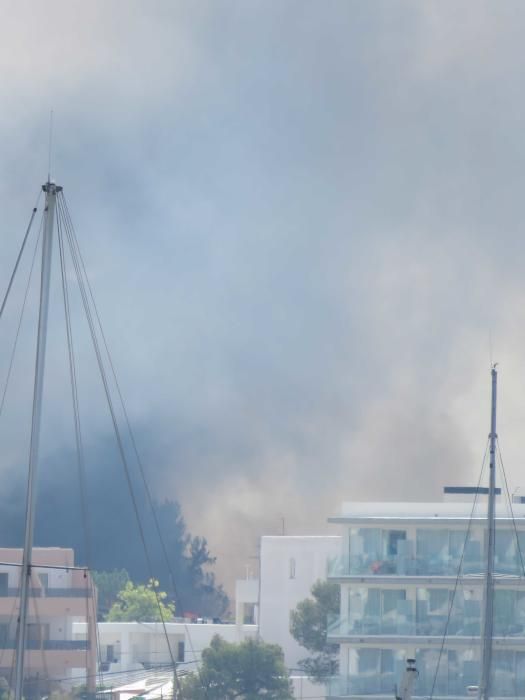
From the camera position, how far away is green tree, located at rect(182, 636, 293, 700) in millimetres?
107938

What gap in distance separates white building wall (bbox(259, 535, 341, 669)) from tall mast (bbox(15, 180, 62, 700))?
87.3 m

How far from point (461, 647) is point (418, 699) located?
542 cm

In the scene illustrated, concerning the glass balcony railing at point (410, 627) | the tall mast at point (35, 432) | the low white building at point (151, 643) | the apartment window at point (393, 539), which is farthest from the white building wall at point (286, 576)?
the tall mast at point (35, 432)

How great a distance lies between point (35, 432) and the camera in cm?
4491

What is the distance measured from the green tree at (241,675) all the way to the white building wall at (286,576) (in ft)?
68.0

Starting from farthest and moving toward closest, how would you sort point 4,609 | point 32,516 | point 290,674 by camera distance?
point 290,674 → point 4,609 → point 32,516

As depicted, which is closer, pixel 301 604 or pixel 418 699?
pixel 418 699

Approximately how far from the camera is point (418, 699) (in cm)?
8662

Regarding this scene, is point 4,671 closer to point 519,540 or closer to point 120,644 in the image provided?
point 519,540

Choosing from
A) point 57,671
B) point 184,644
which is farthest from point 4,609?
point 184,644

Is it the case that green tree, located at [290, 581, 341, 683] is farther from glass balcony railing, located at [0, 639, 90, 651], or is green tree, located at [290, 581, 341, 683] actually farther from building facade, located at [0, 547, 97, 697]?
glass balcony railing, located at [0, 639, 90, 651]

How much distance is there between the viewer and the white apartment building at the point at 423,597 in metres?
90.2

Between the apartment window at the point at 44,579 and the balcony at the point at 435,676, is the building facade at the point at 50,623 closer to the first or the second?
the apartment window at the point at 44,579

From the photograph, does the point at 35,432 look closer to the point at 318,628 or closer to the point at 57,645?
the point at 57,645
